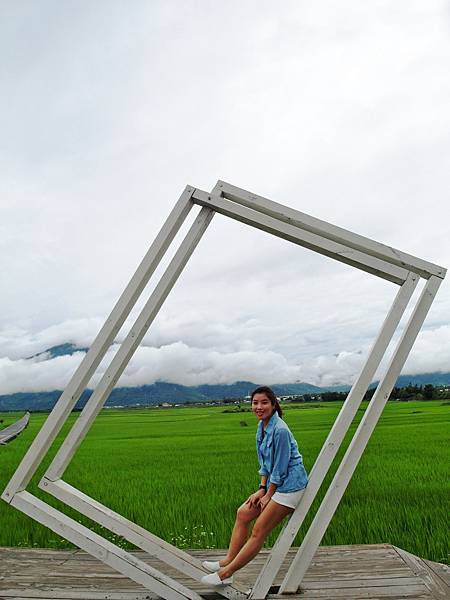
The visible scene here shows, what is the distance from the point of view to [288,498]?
3418mm

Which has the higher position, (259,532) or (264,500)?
(264,500)

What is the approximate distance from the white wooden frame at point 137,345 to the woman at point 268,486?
10 centimetres

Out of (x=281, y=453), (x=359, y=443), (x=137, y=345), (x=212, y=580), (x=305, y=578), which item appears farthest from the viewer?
(x=305, y=578)

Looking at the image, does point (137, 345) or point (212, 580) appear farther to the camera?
point (137, 345)

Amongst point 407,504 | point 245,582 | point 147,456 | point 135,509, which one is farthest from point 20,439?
point 245,582

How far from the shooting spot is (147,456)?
11.9 meters

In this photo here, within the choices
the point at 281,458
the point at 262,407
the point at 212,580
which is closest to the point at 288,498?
the point at 281,458

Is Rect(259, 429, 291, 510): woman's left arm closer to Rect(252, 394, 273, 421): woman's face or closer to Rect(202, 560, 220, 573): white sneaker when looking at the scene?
Rect(252, 394, 273, 421): woman's face

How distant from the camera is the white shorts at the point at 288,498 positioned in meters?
3.41

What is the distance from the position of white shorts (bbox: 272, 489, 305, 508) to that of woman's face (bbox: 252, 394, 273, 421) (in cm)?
47

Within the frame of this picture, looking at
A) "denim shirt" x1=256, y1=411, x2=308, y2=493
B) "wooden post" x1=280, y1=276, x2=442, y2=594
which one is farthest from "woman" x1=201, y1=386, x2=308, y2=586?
"wooden post" x1=280, y1=276, x2=442, y2=594

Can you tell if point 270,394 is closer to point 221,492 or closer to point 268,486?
point 268,486

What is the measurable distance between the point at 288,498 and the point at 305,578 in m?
0.96

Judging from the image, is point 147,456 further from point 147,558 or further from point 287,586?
point 287,586
